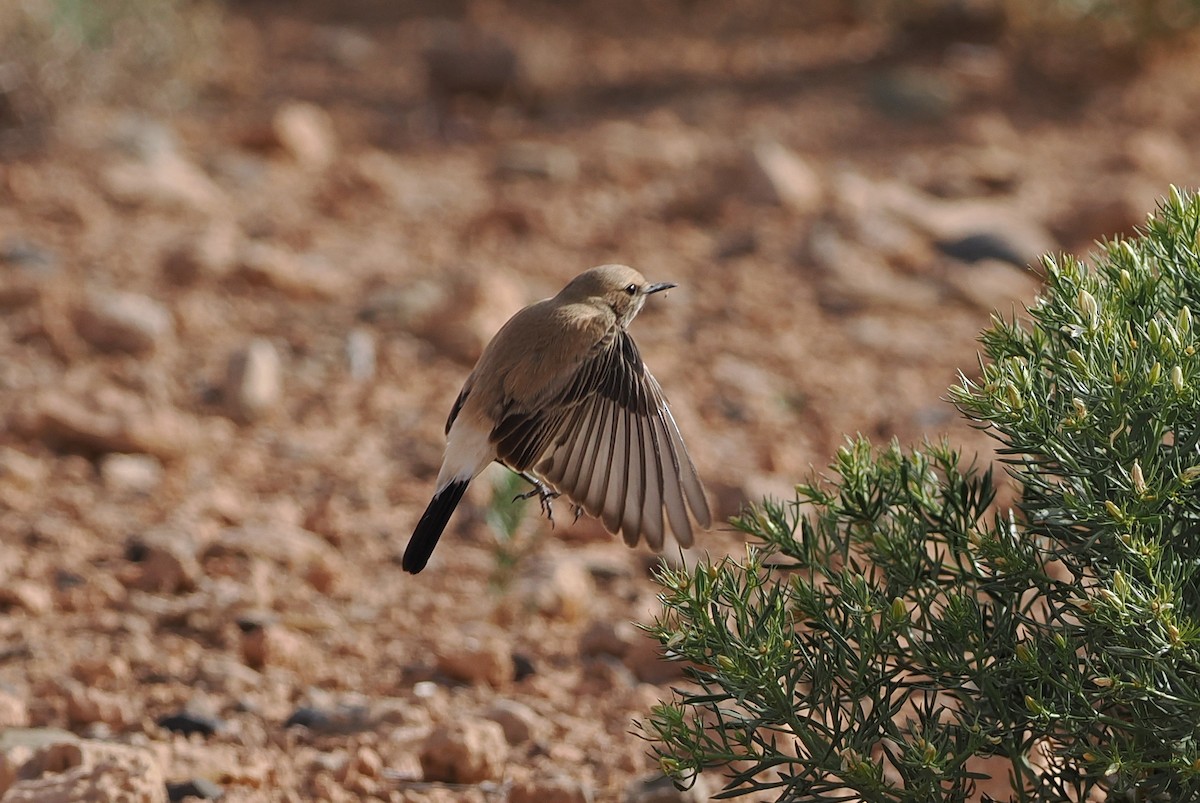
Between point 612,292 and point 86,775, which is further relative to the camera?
point 612,292

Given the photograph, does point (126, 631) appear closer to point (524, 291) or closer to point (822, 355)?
point (524, 291)

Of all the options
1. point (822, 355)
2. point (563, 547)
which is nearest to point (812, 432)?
point (822, 355)

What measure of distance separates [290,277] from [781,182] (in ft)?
9.40

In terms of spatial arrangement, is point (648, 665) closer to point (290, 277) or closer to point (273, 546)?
point (273, 546)

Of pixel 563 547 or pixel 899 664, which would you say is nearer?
pixel 899 664

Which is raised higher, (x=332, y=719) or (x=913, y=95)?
(x=913, y=95)

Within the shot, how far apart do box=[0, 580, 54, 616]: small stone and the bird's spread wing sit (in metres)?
1.91

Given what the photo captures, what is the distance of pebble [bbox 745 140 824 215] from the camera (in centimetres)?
841

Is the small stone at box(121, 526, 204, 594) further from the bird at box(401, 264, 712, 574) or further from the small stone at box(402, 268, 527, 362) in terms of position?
the small stone at box(402, 268, 527, 362)

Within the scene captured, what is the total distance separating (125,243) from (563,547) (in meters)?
3.29

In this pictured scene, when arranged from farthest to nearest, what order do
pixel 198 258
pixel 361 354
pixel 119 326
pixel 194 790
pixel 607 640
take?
pixel 198 258 < pixel 361 354 < pixel 119 326 < pixel 607 640 < pixel 194 790

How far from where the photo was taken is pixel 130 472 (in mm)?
5672

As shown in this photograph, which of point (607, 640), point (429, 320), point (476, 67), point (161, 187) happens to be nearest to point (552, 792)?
point (607, 640)

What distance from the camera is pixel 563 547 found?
5504 millimetres
